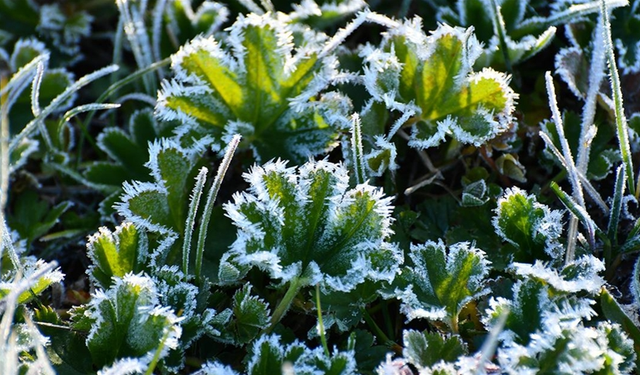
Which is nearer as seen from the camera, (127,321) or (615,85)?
(127,321)

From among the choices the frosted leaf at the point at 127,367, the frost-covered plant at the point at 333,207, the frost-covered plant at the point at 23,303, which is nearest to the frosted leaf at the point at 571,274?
the frost-covered plant at the point at 333,207

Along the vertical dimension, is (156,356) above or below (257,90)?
below

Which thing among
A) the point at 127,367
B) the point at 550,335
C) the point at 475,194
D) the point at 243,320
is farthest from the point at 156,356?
the point at 475,194

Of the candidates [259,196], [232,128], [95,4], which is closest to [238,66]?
[232,128]

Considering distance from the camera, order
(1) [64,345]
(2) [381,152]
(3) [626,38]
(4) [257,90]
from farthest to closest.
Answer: (3) [626,38], (4) [257,90], (2) [381,152], (1) [64,345]

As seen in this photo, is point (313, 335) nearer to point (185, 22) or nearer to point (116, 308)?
point (116, 308)

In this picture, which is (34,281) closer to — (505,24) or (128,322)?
(128,322)
